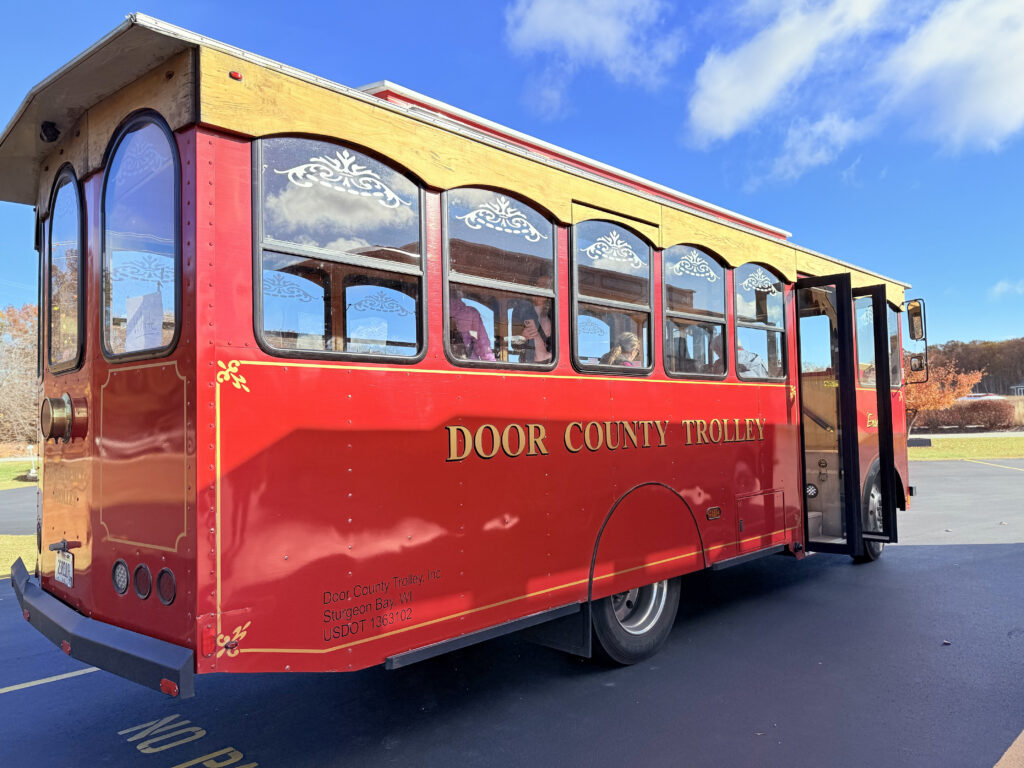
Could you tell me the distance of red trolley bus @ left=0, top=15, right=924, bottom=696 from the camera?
2879 millimetres

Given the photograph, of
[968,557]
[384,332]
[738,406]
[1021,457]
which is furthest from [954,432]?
[384,332]

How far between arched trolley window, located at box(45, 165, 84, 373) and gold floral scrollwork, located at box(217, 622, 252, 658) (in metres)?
1.70

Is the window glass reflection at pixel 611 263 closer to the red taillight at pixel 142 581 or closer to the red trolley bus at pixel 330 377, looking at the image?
the red trolley bus at pixel 330 377

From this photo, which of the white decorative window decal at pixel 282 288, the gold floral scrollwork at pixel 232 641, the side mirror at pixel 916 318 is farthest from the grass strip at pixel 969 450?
the gold floral scrollwork at pixel 232 641

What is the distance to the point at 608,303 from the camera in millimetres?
4434

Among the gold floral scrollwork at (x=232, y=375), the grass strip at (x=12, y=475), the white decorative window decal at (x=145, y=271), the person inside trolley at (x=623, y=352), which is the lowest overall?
the grass strip at (x=12, y=475)

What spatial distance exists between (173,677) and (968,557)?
26.0 ft

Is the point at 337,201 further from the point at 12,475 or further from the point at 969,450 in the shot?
the point at 969,450

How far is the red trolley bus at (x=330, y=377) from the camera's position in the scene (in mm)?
2879

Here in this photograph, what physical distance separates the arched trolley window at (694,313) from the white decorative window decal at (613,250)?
33cm

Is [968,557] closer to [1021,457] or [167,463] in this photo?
[167,463]

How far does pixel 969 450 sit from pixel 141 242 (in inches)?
1093

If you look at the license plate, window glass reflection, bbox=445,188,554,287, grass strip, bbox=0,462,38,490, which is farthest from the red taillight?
grass strip, bbox=0,462,38,490

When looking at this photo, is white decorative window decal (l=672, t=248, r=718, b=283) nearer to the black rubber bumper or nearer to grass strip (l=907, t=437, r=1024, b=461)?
the black rubber bumper
